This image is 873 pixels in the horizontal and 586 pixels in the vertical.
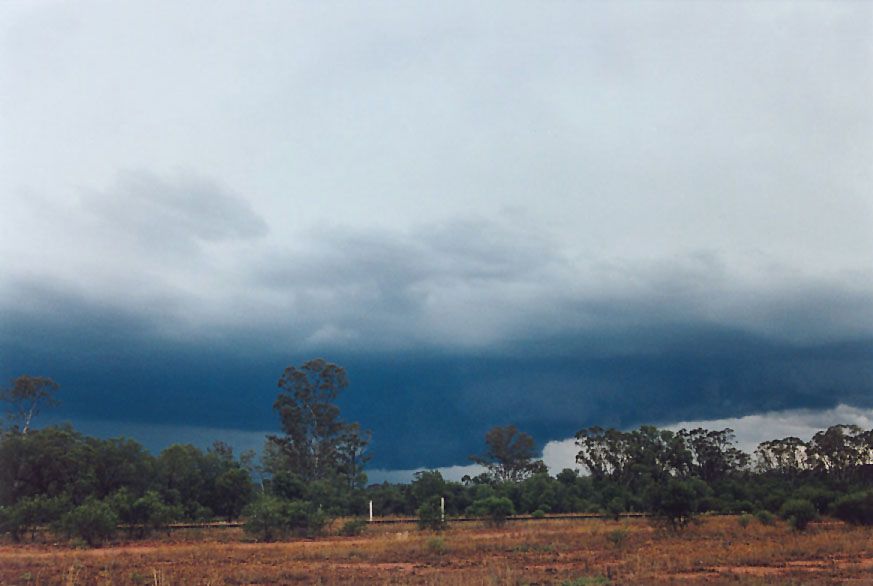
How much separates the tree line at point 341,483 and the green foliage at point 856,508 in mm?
77

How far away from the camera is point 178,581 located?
2445cm

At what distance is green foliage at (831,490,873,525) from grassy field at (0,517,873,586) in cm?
137

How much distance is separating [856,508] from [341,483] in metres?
51.1

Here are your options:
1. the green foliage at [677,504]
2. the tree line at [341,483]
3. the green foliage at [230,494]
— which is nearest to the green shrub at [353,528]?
the tree line at [341,483]

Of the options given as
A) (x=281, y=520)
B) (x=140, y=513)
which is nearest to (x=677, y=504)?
(x=281, y=520)

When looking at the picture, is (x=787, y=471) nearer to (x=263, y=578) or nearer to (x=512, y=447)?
(x=512, y=447)

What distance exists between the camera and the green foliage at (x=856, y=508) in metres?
42.7

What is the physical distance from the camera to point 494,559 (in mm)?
30359

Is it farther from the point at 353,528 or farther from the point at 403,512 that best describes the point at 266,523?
the point at 403,512

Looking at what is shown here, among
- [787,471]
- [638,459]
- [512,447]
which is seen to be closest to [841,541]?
[638,459]

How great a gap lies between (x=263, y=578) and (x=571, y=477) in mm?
65628

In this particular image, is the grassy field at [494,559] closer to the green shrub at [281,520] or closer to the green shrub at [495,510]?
the green shrub at [281,520]

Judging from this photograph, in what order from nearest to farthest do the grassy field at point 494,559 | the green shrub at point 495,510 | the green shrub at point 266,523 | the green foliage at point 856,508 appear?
the grassy field at point 494,559
the green foliage at point 856,508
the green shrub at point 266,523
the green shrub at point 495,510

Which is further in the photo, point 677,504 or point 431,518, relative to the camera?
point 431,518
